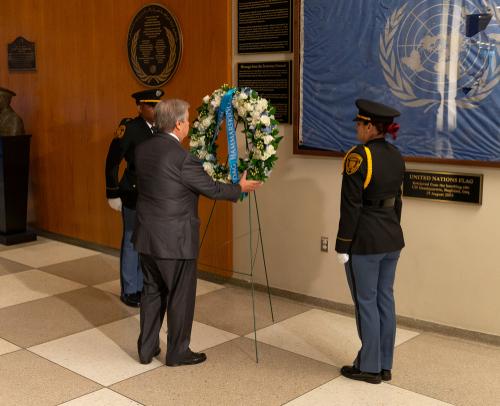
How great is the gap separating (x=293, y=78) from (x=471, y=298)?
196 cm

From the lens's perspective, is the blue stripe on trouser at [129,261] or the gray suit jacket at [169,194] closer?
the gray suit jacket at [169,194]

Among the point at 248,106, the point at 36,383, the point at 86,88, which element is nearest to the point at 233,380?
the point at 36,383

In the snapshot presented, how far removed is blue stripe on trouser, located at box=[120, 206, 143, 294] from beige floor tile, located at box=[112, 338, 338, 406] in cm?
115

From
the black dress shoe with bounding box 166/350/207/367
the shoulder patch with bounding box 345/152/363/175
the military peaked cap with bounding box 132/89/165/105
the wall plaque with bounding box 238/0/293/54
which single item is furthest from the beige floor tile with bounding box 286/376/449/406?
the wall plaque with bounding box 238/0/293/54

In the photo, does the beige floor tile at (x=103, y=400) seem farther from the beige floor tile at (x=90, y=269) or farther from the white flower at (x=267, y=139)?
the beige floor tile at (x=90, y=269)

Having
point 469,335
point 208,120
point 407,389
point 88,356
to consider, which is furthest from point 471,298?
point 88,356

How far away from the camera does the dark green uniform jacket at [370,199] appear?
11.3 ft

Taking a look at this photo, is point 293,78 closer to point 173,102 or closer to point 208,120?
point 208,120

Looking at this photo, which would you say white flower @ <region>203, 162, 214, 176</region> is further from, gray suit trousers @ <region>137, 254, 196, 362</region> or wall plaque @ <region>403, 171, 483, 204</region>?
wall plaque @ <region>403, 171, 483, 204</region>

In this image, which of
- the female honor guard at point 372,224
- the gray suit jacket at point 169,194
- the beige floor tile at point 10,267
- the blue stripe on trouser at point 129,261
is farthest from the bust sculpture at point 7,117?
the female honor guard at point 372,224

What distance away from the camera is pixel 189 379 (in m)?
3.72

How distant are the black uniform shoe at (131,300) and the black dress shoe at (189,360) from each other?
1.19m

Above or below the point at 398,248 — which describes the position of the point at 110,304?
below

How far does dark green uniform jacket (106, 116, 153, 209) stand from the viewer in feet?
15.9
